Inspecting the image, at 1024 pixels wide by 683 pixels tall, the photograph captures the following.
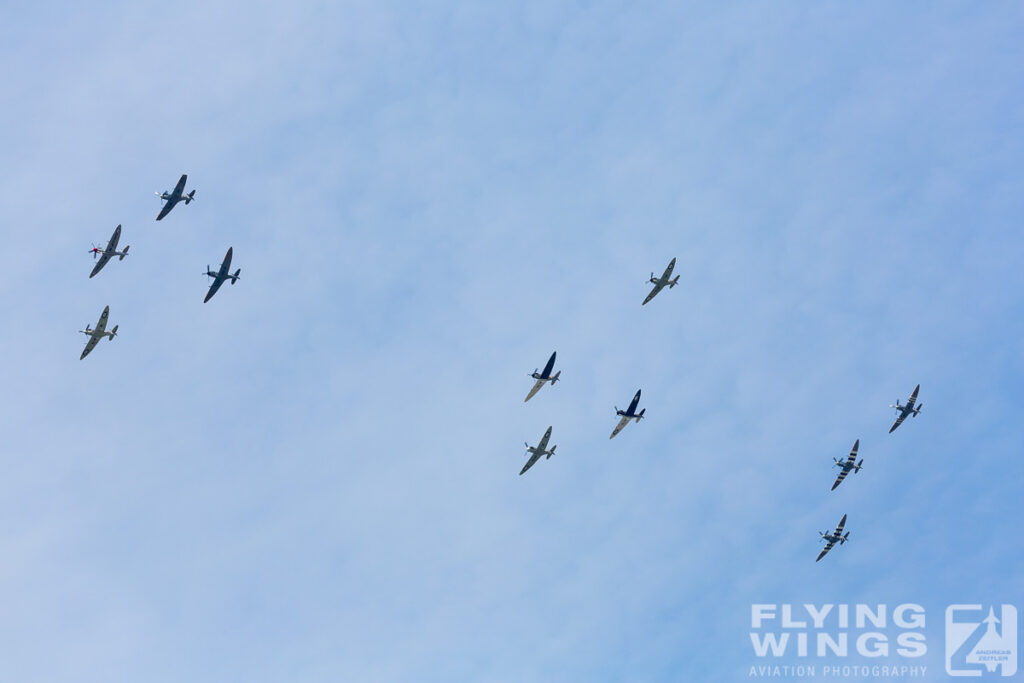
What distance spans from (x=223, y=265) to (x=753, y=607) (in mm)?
95154

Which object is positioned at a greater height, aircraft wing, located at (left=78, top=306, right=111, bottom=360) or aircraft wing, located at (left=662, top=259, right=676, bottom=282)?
aircraft wing, located at (left=662, top=259, right=676, bottom=282)

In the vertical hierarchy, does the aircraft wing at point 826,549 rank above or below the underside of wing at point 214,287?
below

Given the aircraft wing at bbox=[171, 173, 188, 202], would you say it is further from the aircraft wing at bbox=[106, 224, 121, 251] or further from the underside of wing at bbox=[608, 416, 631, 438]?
the underside of wing at bbox=[608, 416, 631, 438]

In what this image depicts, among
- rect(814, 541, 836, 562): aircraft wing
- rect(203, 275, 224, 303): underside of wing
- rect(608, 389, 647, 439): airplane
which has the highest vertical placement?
rect(203, 275, 224, 303): underside of wing

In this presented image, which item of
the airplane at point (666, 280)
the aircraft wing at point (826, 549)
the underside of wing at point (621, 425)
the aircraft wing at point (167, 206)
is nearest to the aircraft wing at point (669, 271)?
the airplane at point (666, 280)

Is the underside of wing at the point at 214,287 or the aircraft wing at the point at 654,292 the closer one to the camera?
the underside of wing at the point at 214,287

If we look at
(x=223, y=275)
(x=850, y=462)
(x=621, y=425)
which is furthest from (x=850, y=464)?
(x=223, y=275)

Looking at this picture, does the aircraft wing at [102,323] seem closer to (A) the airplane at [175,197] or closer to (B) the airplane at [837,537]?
(A) the airplane at [175,197]

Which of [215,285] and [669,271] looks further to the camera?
[669,271]

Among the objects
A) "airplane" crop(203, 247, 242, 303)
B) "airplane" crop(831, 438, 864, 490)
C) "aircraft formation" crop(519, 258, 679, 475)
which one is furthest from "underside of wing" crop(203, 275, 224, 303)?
"airplane" crop(831, 438, 864, 490)

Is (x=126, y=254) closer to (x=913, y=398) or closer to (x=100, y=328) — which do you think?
(x=100, y=328)

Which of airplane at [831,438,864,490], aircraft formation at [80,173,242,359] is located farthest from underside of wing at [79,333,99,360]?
airplane at [831,438,864,490]

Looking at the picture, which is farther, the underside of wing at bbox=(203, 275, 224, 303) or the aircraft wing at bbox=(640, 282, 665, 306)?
the aircraft wing at bbox=(640, 282, 665, 306)

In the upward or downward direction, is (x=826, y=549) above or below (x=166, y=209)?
below
